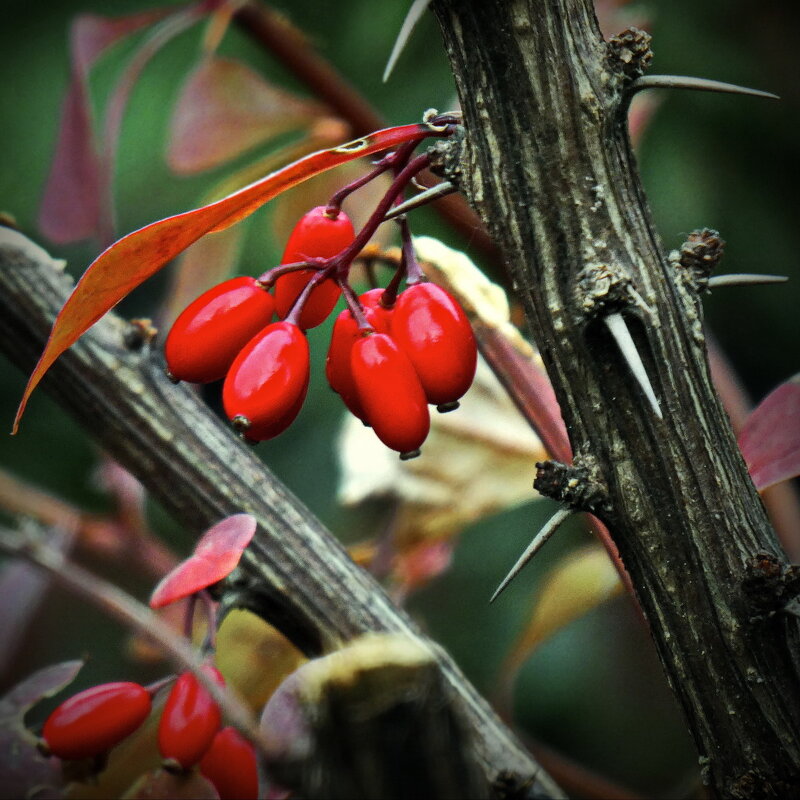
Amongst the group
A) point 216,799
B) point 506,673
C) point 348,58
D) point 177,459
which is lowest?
point 506,673

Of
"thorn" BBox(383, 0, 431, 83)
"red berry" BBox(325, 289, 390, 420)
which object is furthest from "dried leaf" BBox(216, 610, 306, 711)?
"thorn" BBox(383, 0, 431, 83)

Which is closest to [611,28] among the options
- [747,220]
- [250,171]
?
[250,171]

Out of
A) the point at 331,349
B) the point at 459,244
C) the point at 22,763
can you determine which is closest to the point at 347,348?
the point at 331,349

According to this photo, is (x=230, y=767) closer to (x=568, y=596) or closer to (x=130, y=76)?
(x=568, y=596)

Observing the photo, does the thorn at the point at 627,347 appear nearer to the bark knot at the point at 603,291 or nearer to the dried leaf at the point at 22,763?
the bark knot at the point at 603,291

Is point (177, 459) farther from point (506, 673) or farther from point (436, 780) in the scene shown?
point (506, 673)

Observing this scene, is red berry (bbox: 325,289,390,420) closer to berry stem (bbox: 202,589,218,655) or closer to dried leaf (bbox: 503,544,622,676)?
berry stem (bbox: 202,589,218,655)

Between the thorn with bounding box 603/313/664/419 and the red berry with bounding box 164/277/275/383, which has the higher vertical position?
the red berry with bounding box 164/277/275/383
